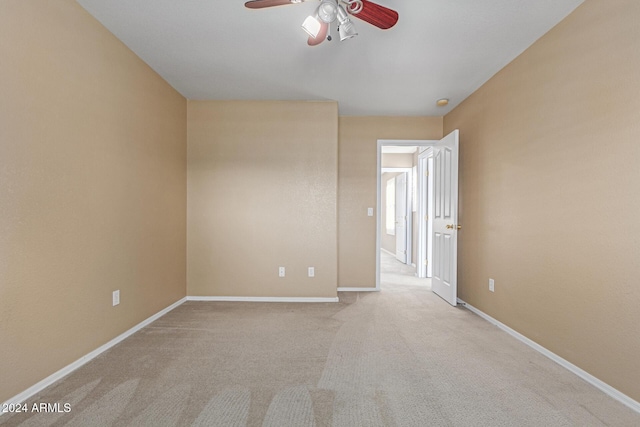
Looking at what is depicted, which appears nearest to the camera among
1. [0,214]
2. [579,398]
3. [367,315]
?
[0,214]

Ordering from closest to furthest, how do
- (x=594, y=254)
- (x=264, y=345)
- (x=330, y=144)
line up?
(x=594, y=254), (x=264, y=345), (x=330, y=144)

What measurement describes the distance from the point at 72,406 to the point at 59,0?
8.08ft

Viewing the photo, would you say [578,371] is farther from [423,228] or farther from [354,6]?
[423,228]

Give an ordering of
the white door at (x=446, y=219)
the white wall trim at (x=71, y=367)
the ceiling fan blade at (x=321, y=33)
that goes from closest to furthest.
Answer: the white wall trim at (x=71, y=367) → the ceiling fan blade at (x=321, y=33) → the white door at (x=446, y=219)

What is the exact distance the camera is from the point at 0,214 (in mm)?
1549

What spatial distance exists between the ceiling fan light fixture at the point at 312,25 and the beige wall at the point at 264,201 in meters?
1.90

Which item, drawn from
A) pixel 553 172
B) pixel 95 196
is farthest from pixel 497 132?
pixel 95 196

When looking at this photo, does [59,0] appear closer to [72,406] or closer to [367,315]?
[72,406]

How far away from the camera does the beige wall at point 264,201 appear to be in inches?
144

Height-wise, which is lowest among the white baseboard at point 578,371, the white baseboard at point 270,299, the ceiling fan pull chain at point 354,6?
the white baseboard at point 270,299

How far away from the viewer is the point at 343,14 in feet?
5.47

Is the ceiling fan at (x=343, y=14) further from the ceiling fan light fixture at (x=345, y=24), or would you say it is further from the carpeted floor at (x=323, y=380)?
the carpeted floor at (x=323, y=380)

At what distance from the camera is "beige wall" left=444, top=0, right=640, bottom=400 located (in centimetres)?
169

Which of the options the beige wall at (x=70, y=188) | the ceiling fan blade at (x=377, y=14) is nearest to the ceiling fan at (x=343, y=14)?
the ceiling fan blade at (x=377, y=14)
